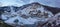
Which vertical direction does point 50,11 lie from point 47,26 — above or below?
above

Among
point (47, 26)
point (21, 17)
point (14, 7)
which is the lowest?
point (47, 26)

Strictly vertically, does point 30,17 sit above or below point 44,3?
below

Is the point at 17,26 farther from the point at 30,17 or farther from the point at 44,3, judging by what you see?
the point at 44,3

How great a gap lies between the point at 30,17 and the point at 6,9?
0.88 feet

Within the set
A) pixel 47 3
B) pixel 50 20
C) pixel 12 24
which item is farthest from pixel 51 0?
pixel 12 24

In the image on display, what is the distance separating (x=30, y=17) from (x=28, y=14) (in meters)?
0.04

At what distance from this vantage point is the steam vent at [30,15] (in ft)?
3.84

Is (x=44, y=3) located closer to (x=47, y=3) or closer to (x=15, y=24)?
(x=47, y=3)

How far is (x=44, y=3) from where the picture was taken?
119cm

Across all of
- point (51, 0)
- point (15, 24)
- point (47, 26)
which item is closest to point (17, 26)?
point (15, 24)

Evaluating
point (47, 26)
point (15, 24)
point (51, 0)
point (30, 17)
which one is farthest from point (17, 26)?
point (51, 0)

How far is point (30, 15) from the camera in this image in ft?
3.93

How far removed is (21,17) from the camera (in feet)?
3.96

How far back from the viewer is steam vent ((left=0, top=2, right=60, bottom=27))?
117 centimetres
